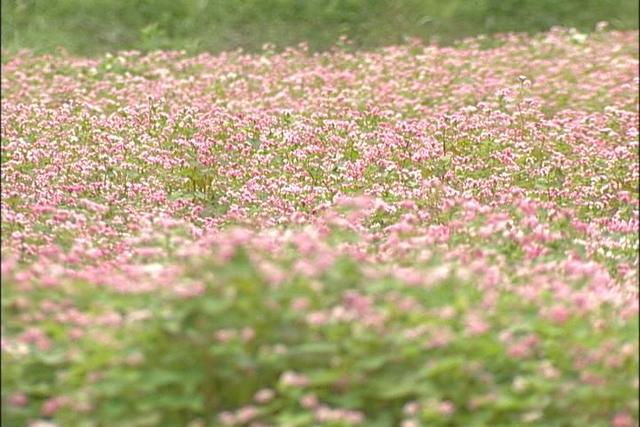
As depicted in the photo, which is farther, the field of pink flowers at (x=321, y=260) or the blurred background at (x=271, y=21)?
the blurred background at (x=271, y=21)

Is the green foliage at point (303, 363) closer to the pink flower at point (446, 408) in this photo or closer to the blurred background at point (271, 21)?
the pink flower at point (446, 408)

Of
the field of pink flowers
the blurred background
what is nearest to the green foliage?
the field of pink flowers

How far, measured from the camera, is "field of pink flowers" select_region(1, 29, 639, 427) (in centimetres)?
398

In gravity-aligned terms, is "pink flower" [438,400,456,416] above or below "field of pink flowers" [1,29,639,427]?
below

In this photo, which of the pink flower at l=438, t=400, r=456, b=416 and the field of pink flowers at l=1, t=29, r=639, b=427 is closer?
the pink flower at l=438, t=400, r=456, b=416

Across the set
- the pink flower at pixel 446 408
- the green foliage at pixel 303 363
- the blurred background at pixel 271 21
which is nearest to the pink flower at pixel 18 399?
the green foliage at pixel 303 363

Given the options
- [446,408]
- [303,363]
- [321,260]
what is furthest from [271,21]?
[446,408]

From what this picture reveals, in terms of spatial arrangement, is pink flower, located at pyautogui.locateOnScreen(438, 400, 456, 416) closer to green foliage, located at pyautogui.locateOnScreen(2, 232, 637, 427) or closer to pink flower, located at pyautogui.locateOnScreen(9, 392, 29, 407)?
green foliage, located at pyautogui.locateOnScreen(2, 232, 637, 427)

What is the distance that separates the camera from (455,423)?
13.1 ft

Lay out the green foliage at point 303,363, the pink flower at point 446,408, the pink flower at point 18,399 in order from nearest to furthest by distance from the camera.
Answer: the pink flower at point 446,408, the green foliage at point 303,363, the pink flower at point 18,399

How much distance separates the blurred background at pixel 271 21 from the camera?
1571cm

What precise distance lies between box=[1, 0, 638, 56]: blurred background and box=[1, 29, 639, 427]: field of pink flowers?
4.24 metres

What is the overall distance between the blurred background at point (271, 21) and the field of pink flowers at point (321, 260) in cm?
424

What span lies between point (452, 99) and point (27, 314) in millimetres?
7479
